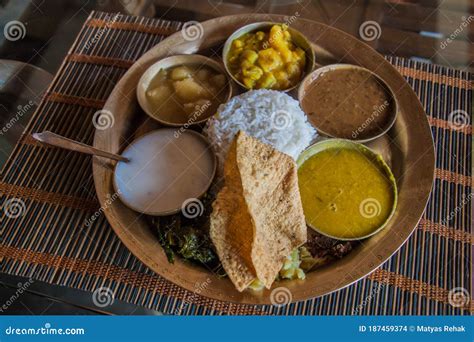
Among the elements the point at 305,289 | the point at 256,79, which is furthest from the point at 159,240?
the point at 256,79

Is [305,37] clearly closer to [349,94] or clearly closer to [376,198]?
[349,94]

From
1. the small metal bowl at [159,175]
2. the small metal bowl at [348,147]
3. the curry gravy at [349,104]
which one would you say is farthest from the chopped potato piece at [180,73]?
the small metal bowl at [348,147]

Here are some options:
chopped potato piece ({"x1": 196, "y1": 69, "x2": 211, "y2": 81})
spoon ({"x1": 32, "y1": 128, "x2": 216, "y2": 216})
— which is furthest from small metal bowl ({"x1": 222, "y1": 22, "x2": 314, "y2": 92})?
spoon ({"x1": 32, "y1": 128, "x2": 216, "y2": 216})

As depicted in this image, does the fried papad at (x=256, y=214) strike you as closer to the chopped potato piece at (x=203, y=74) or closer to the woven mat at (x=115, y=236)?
the woven mat at (x=115, y=236)

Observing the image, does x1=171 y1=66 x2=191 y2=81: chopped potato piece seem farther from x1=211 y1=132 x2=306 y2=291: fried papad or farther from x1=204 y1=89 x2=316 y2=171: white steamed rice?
x1=211 y1=132 x2=306 y2=291: fried papad

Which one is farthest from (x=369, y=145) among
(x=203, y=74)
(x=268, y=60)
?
(x=203, y=74)

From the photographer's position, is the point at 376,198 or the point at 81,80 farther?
the point at 81,80

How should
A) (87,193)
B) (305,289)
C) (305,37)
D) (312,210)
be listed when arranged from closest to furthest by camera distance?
1. (305,289)
2. (312,210)
3. (87,193)
4. (305,37)

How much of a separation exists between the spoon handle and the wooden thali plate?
8 cm

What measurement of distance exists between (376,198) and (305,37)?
1.18 meters

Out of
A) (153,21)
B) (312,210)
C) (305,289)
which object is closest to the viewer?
(305,289)

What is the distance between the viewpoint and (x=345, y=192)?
235 centimetres

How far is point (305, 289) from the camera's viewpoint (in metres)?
2.17

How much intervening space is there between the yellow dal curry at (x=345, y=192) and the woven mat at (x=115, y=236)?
310 millimetres
